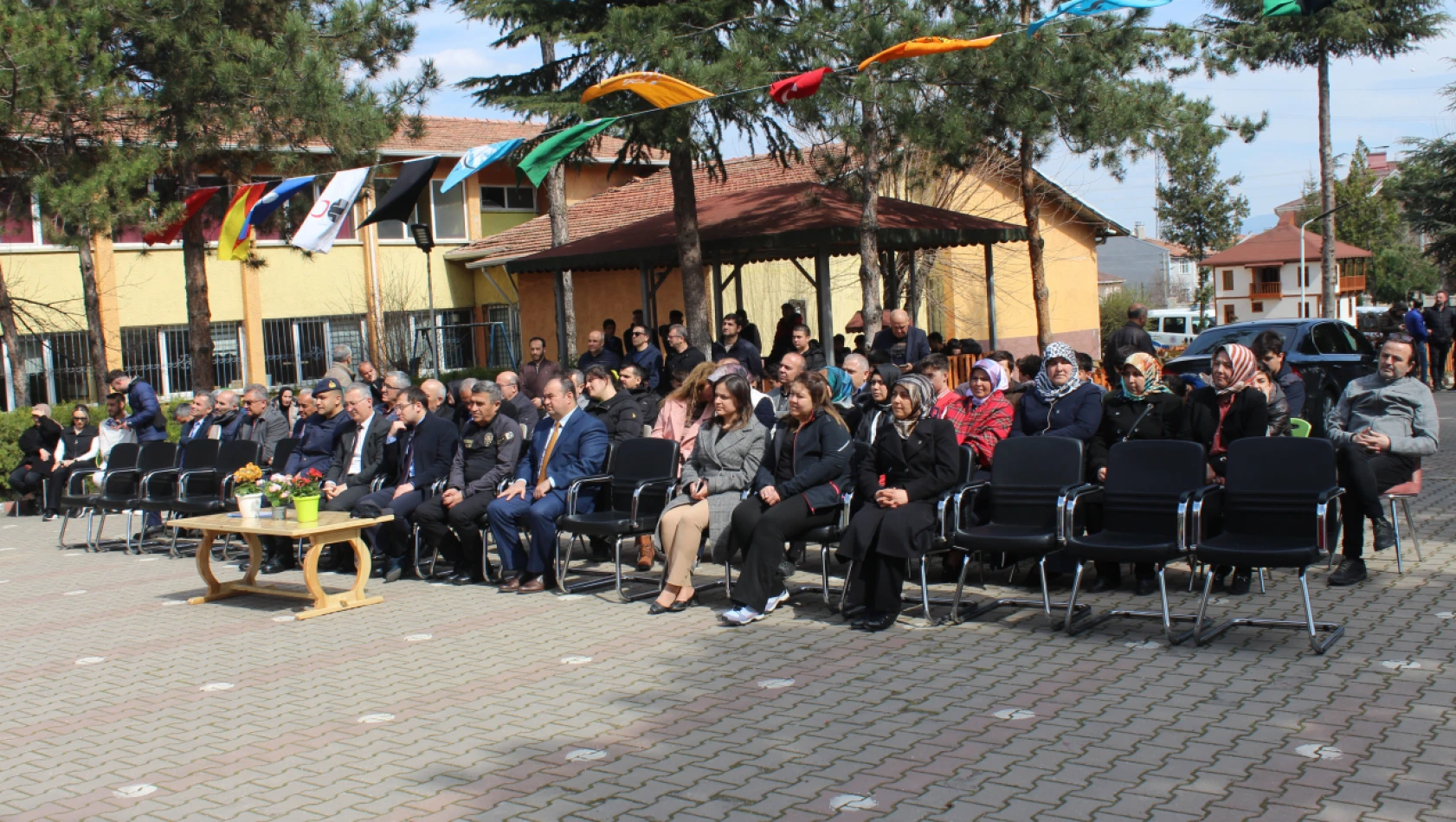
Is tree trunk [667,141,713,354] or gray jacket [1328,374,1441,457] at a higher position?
tree trunk [667,141,713,354]

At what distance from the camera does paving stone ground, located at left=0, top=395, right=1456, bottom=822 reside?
14.5ft

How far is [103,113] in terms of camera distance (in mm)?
15719

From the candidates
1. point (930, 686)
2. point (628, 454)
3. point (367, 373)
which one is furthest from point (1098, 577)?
point (367, 373)

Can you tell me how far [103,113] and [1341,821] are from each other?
16.2 meters

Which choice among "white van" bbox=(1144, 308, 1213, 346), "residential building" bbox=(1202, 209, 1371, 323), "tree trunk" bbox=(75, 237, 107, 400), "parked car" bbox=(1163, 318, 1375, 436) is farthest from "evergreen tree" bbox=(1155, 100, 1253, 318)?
"tree trunk" bbox=(75, 237, 107, 400)

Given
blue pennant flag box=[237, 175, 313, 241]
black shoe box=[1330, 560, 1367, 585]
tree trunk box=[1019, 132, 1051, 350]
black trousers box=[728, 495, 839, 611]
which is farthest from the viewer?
tree trunk box=[1019, 132, 1051, 350]

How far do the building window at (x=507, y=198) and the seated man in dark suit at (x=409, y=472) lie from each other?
22.7m

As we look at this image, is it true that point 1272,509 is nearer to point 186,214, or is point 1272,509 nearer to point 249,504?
point 249,504

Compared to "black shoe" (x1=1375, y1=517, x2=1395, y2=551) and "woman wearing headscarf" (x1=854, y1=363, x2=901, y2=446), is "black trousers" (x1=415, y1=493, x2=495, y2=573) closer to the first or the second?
"woman wearing headscarf" (x1=854, y1=363, x2=901, y2=446)

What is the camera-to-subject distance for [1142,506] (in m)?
6.94

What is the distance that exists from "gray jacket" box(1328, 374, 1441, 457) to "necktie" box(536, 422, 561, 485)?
5.25 m

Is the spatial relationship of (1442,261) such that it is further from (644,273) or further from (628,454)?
(628,454)

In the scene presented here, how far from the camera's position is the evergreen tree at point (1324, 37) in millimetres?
17047

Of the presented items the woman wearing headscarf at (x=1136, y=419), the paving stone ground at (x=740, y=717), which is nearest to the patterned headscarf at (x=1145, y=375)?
the woman wearing headscarf at (x=1136, y=419)
